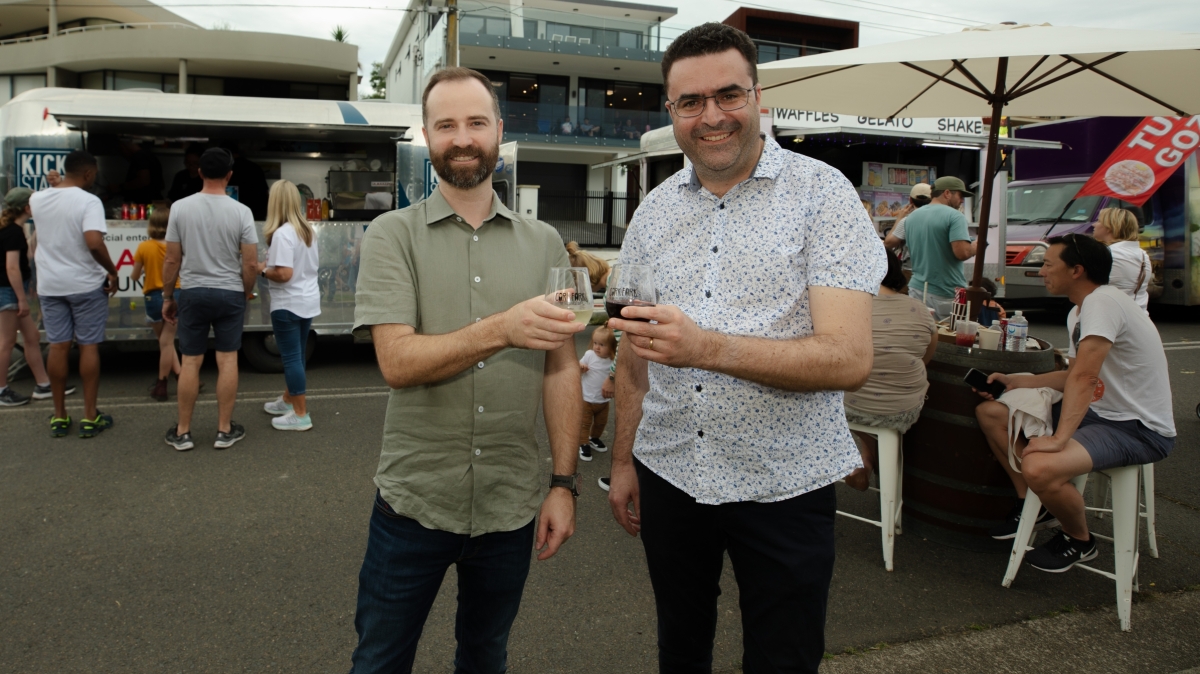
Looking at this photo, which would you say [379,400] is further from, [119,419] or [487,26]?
[487,26]

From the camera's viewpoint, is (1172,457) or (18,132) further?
(18,132)

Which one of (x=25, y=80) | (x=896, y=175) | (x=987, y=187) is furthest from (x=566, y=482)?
(x=25, y=80)

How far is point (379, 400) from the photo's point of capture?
6973 mm

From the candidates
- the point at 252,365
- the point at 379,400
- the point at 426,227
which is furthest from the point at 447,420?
the point at 252,365

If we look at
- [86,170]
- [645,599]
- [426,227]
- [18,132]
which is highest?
[18,132]

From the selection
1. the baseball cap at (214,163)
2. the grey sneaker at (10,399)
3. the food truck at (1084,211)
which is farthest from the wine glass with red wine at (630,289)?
the food truck at (1084,211)

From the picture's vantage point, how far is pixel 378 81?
51.7m

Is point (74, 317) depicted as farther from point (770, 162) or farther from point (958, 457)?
point (958, 457)

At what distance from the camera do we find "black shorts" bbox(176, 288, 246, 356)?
17.5 feet

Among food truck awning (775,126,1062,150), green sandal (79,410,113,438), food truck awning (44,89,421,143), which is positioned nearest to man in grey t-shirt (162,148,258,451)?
green sandal (79,410,113,438)

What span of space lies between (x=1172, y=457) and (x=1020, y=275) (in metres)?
7.36

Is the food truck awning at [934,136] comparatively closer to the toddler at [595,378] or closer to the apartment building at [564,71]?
the toddler at [595,378]

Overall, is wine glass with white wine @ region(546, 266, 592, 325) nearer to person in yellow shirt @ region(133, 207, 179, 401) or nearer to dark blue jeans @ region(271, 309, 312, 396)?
dark blue jeans @ region(271, 309, 312, 396)

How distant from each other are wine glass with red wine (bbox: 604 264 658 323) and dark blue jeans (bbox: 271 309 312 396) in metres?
4.75
